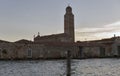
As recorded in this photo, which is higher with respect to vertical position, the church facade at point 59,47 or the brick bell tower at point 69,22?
the brick bell tower at point 69,22

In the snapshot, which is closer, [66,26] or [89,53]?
[89,53]

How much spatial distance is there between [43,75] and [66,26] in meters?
46.9

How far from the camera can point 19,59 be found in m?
49.0

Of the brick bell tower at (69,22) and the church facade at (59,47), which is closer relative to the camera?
the church facade at (59,47)

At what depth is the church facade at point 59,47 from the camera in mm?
48688

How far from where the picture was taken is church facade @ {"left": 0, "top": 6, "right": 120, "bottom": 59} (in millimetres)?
48688

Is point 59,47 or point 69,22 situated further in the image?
point 69,22

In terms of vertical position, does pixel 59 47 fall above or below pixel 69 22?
below

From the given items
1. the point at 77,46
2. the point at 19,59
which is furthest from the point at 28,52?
the point at 77,46

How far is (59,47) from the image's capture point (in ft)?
173

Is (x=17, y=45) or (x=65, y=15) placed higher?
(x=65, y=15)

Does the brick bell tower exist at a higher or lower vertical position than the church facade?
higher

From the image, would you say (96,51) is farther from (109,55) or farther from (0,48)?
(0,48)

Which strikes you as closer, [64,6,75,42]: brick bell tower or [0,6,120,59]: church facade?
[0,6,120,59]: church facade
